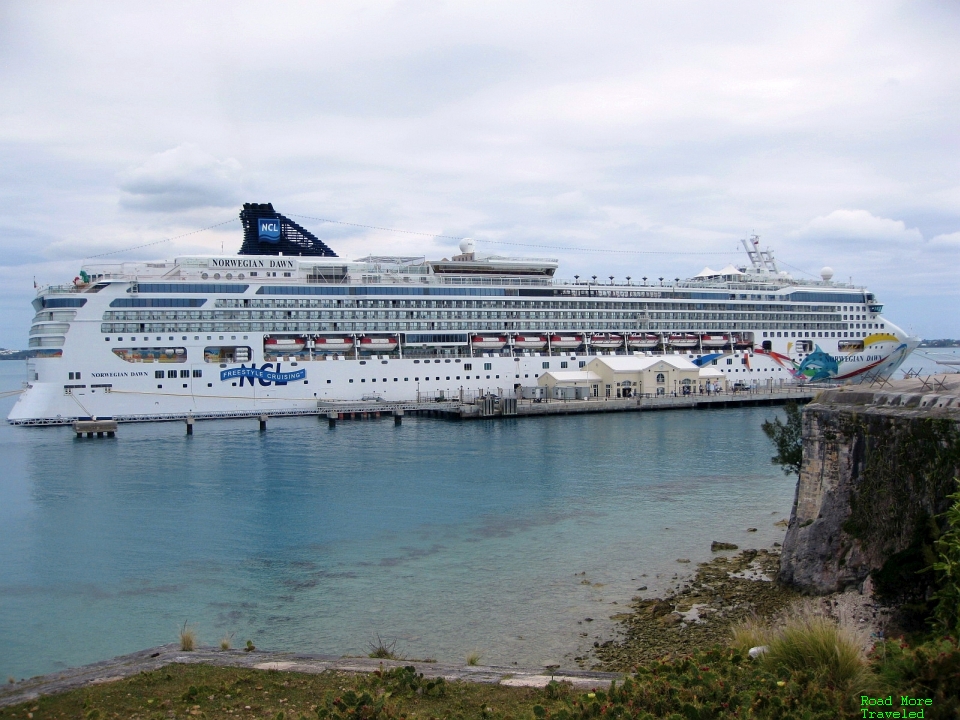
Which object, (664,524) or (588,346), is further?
(588,346)

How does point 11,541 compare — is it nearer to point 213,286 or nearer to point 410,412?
point 213,286

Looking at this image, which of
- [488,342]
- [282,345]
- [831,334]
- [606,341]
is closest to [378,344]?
[282,345]

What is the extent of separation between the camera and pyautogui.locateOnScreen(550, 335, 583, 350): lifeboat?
55406mm

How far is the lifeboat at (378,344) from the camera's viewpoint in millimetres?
50000

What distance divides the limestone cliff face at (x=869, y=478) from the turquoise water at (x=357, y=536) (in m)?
3.61

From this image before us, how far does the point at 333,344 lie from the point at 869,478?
38962mm

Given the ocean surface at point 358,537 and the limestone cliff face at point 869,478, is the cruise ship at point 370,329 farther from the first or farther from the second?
the limestone cliff face at point 869,478

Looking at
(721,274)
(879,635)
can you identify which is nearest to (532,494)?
(879,635)

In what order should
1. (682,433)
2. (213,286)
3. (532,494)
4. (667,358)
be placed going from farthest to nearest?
(667,358), (213,286), (682,433), (532,494)

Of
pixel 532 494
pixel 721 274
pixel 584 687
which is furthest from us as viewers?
pixel 721 274

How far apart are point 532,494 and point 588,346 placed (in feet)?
103

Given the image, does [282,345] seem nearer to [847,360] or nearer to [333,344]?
[333,344]

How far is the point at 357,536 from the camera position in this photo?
2144 cm

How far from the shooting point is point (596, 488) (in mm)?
27406
